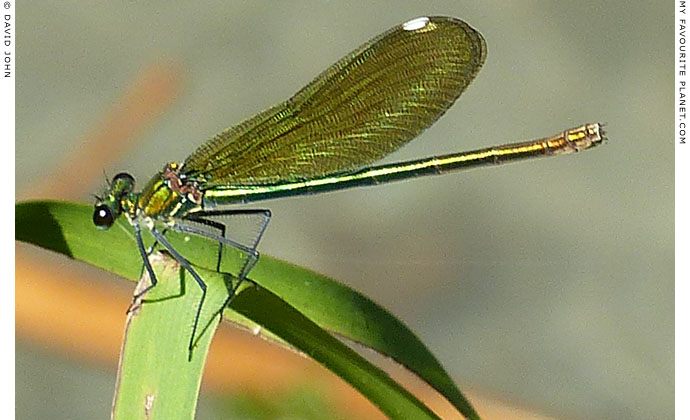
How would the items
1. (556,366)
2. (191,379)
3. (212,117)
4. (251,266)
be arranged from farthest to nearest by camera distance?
(212,117)
(556,366)
(251,266)
(191,379)

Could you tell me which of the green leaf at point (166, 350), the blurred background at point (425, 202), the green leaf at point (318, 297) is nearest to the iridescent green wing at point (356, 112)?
the green leaf at point (318, 297)

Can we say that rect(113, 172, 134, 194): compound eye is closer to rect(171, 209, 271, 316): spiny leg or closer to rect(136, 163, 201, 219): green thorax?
rect(136, 163, 201, 219): green thorax

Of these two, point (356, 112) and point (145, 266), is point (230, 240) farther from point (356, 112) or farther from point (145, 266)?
point (356, 112)

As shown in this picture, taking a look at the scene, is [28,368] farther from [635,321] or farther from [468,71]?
[635,321]

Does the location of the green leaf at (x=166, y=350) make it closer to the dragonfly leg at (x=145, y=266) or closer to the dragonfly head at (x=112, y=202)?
the dragonfly leg at (x=145, y=266)

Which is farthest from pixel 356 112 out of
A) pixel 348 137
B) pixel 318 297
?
pixel 318 297

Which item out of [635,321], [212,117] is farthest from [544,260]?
[212,117]

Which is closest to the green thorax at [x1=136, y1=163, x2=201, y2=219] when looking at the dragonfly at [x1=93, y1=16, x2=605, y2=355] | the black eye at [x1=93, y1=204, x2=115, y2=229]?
the dragonfly at [x1=93, y1=16, x2=605, y2=355]
